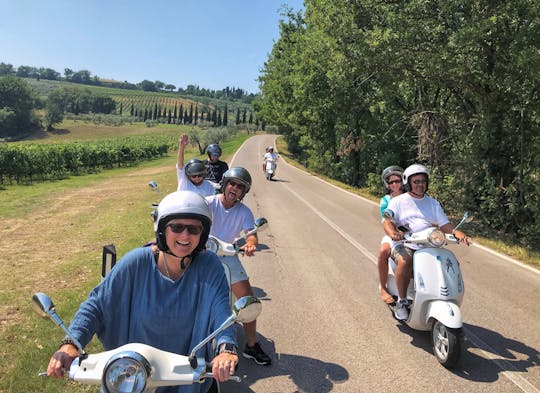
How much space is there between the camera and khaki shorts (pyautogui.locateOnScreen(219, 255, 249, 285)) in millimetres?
4891

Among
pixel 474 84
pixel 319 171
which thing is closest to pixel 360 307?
pixel 474 84

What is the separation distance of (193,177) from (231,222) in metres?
2.24

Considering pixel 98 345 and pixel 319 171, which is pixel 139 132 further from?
pixel 98 345

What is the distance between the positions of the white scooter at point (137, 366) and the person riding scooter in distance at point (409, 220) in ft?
12.3

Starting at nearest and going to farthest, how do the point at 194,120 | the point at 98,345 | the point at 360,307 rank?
the point at 98,345 → the point at 360,307 → the point at 194,120

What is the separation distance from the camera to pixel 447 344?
4.97 metres

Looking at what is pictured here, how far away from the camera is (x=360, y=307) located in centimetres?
686

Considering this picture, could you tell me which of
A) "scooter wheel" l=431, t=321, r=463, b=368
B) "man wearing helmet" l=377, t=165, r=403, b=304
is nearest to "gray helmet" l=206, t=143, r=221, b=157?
"man wearing helmet" l=377, t=165, r=403, b=304

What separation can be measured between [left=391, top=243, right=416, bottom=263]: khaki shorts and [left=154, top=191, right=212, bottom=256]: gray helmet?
3.64m

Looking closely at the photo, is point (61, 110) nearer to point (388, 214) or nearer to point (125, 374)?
point (388, 214)

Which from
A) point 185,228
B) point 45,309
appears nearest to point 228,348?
point 185,228

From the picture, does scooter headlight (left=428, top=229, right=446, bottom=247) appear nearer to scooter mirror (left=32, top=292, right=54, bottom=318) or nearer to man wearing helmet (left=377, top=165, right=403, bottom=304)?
man wearing helmet (left=377, top=165, right=403, bottom=304)

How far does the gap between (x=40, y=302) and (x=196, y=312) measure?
906 mm

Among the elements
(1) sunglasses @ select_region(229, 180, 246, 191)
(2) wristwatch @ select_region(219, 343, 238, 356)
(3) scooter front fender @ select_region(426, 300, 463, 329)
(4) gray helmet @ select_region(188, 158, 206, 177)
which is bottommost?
(3) scooter front fender @ select_region(426, 300, 463, 329)
